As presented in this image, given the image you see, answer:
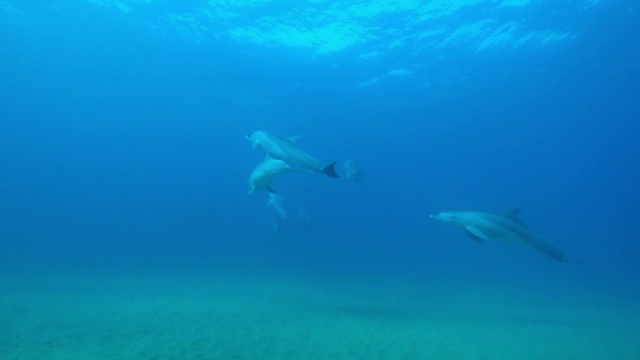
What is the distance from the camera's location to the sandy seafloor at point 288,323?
26.2 feet

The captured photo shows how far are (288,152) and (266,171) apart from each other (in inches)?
31.5

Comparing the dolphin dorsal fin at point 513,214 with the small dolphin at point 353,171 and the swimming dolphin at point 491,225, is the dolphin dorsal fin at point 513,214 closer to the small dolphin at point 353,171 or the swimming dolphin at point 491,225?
the swimming dolphin at point 491,225

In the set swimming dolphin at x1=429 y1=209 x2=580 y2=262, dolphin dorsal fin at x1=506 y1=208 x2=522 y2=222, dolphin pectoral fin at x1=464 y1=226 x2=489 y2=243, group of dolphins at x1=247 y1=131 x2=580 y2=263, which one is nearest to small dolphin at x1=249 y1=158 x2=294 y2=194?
group of dolphins at x1=247 y1=131 x2=580 y2=263

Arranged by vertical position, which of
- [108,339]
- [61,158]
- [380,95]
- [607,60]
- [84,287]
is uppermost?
[61,158]

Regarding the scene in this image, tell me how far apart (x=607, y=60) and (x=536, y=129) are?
2127 centimetres

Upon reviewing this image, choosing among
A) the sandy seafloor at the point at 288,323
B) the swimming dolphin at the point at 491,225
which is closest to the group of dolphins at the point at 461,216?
the swimming dolphin at the point at 491,225

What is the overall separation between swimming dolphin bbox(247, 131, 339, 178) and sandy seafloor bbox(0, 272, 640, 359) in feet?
12.5

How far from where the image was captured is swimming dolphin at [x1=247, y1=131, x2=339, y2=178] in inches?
269

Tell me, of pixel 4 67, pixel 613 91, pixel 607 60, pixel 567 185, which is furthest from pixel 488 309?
pixel 567 185

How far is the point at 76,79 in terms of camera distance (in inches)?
1656

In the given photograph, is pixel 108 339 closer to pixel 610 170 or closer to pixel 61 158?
pixel 610 170

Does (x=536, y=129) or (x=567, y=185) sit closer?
(x=536, y=129)

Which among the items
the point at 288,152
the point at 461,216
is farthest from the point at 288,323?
the point at 461,216

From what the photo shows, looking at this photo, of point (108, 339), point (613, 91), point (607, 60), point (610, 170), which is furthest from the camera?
point (610, 170)
